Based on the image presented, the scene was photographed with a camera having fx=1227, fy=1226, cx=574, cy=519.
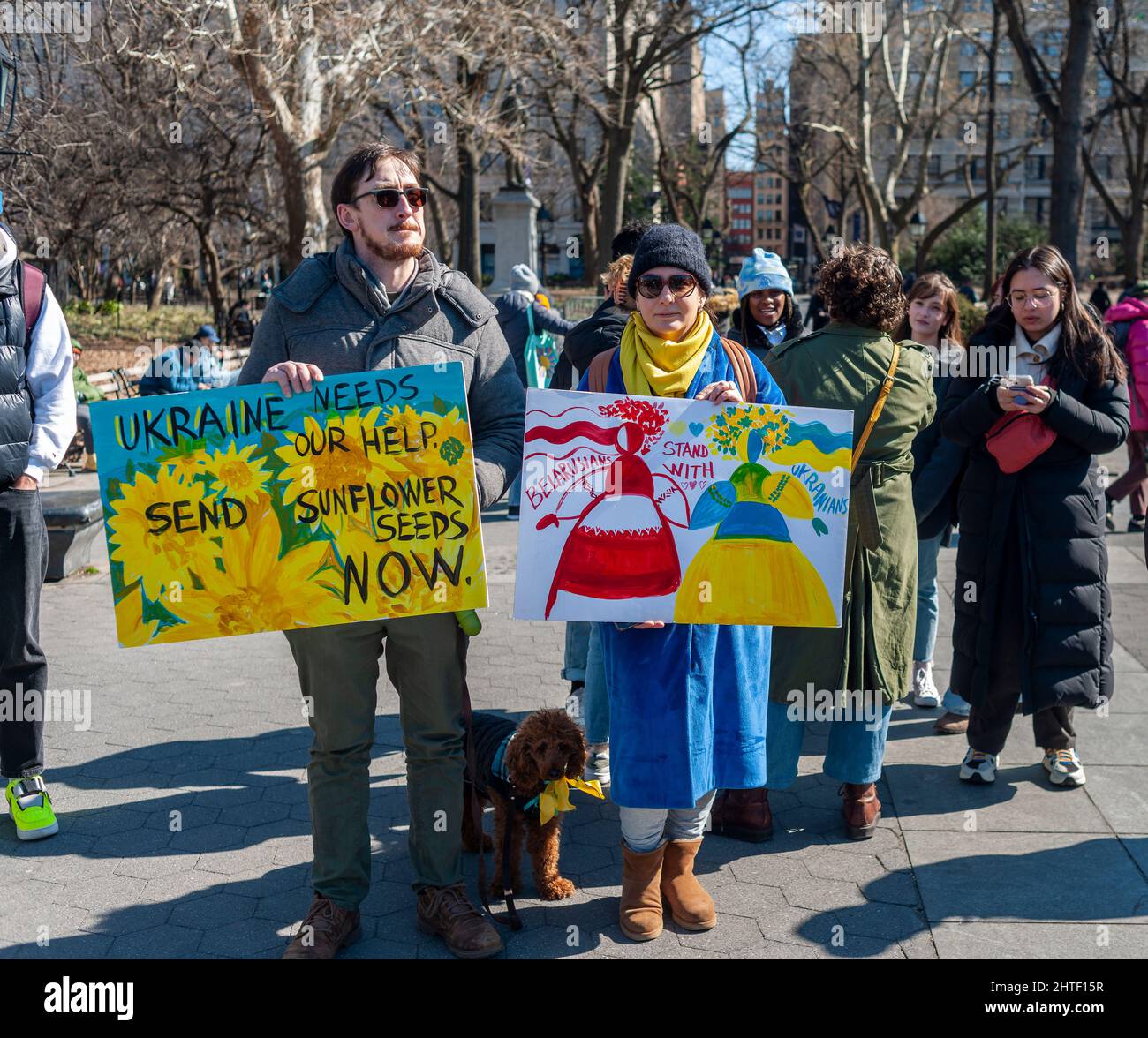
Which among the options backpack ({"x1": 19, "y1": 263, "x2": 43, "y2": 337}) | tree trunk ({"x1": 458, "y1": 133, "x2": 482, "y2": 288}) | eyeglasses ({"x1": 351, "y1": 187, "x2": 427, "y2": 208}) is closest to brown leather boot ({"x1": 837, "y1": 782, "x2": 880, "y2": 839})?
eyeglasses ({"x1": 351, "y1": 187, "x2": 427, "y2": 208})

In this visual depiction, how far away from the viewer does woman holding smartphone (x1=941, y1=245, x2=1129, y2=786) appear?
Result: 4.54m

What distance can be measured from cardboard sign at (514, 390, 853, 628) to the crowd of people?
0.18 ft

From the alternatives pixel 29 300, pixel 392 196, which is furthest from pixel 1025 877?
pixel 29 300

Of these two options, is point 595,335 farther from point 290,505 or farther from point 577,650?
point 290,505

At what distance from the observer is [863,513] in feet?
14.1

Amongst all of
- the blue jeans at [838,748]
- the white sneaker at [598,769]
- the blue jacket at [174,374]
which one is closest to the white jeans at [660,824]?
the blue jeans at [838,748]

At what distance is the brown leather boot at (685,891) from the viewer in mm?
3721

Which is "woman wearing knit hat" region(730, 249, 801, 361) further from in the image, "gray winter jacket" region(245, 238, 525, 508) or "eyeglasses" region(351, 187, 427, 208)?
"eyeglasses" region(351, 187, 427, 208)

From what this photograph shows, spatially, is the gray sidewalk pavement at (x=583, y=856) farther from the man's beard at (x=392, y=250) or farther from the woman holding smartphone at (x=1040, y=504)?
the man's beard at (x=392, y=250)

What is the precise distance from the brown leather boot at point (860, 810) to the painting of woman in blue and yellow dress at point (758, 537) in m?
1.06

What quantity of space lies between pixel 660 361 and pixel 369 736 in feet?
4.60
